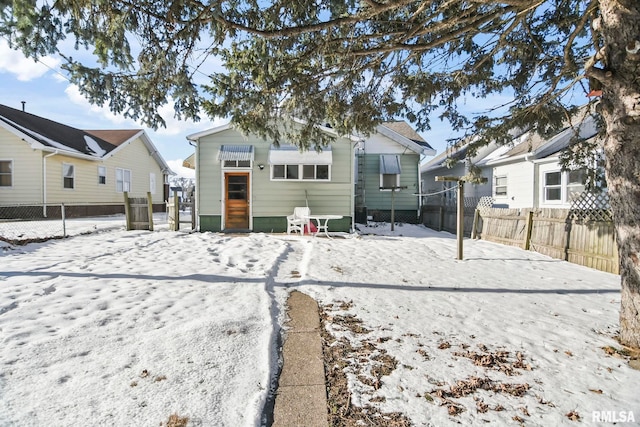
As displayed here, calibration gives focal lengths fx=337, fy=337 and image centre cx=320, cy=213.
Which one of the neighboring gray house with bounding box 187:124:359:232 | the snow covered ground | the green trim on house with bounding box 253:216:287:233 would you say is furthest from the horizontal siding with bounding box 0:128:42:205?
the snow covered ground

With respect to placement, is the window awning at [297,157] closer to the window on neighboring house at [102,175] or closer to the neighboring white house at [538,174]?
the neighboring white house at [538,174]

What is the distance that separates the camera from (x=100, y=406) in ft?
6.94

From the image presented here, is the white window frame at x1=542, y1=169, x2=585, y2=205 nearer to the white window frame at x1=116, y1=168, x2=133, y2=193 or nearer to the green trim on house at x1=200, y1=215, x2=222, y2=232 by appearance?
the green trim on house at x1=200, y1=215, x2=222, y2=232

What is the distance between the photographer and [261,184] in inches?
456

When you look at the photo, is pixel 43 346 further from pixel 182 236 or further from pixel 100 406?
pixel 182 236

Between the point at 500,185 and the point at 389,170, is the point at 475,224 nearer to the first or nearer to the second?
the point at 500,185

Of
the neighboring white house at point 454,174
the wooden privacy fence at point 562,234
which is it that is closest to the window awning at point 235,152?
the neighboring white house at point 454,174

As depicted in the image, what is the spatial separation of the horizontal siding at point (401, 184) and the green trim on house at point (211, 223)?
24.2 ft

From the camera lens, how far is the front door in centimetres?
1177

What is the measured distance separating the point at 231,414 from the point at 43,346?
1.96 metres

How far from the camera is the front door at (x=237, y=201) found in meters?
11.8

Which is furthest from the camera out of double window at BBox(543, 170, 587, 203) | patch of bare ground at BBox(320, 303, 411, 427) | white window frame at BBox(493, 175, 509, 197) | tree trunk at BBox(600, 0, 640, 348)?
white window frame at BBox(493, 175, 509, 197)

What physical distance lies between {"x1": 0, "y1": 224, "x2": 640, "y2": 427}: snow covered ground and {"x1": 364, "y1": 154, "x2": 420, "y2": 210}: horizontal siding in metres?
9.90

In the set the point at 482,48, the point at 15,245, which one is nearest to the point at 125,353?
the point at 482,48
